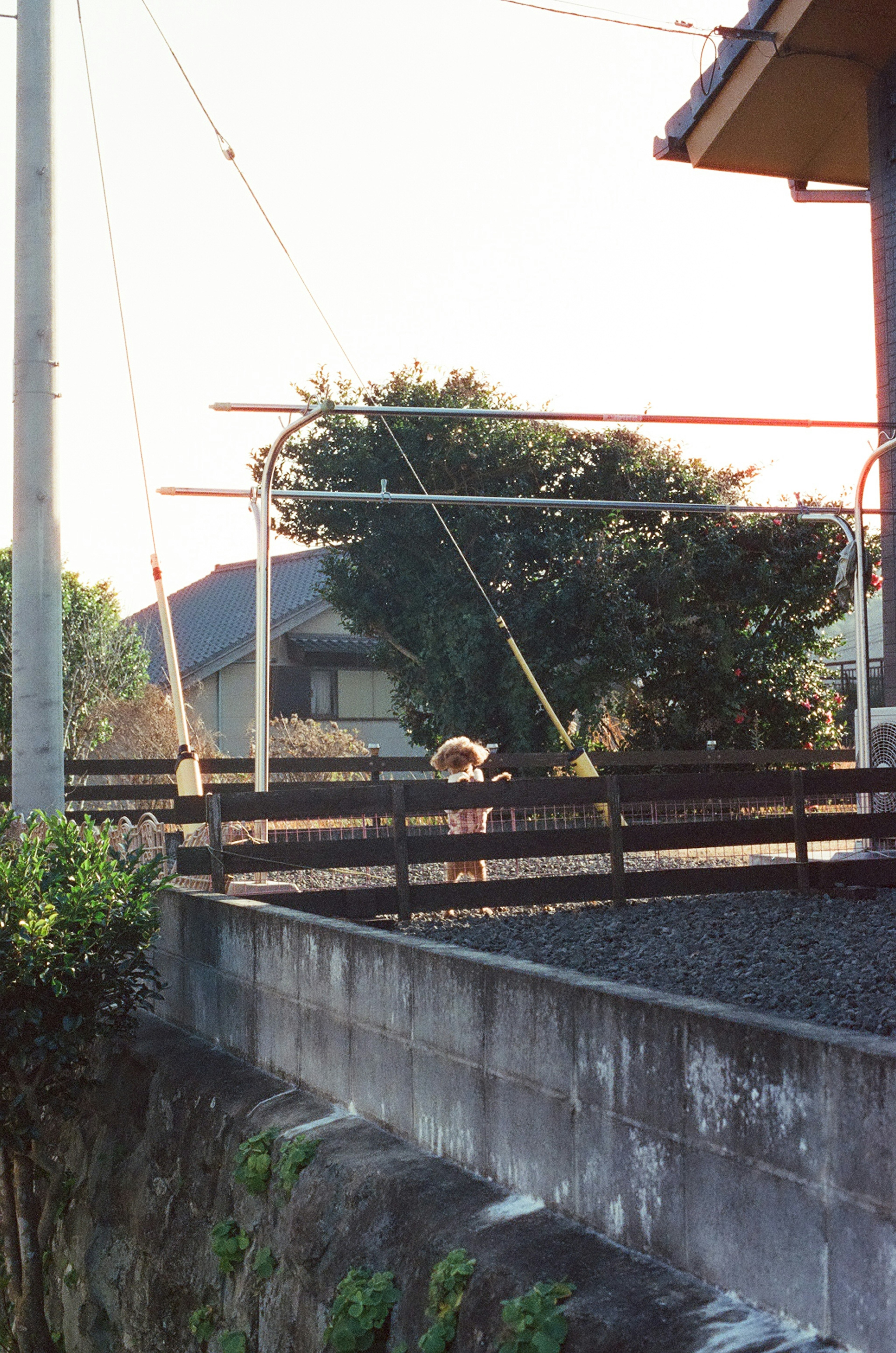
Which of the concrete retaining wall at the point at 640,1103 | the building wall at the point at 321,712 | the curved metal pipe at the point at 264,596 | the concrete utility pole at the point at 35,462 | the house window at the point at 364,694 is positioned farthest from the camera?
the house window at the point at 364,694

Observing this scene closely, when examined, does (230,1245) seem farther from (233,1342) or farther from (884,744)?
(884,744)

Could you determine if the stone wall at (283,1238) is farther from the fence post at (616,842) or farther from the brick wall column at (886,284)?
the brick wall column at (886,284)

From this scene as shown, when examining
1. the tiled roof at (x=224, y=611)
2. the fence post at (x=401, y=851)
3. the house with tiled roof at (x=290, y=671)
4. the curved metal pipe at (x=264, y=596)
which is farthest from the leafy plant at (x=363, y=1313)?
the house with tiled roof at (x=290, y=671)

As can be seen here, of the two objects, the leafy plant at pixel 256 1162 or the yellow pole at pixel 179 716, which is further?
the yellow pole at pixel 179 716

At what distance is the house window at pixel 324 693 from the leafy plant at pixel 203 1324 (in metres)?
30.9

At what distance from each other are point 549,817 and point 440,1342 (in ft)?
35.5

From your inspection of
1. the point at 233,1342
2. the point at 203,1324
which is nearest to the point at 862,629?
the point at 203,1324

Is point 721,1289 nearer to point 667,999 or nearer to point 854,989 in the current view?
point 667,999

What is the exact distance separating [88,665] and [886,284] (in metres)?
17.6

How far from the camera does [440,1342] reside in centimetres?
405

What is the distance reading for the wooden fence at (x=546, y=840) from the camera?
379 inches

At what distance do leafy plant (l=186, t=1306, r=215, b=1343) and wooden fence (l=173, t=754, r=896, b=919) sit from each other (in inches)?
Result: 138

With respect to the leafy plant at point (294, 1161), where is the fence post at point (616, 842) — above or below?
above

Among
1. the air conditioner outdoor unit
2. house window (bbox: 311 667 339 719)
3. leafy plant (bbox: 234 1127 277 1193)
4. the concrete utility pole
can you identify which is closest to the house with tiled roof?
house window (bbox: 311 667 339 719)
